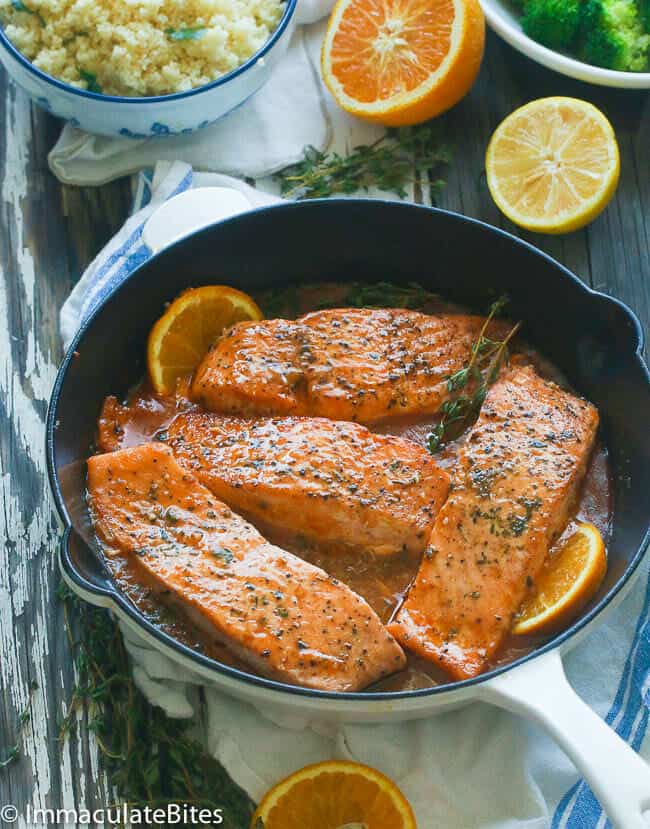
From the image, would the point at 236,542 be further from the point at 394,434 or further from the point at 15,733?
the point at 15,733

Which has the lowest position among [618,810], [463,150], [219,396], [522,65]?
[618,810]

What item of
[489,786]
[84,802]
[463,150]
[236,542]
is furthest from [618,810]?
[463,150]

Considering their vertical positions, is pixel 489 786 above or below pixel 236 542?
below

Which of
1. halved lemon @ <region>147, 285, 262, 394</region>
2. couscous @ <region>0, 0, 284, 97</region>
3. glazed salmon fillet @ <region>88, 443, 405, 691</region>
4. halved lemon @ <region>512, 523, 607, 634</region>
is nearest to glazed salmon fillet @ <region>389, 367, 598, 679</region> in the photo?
halved lemon @ <region>512, 523, 607, 634</region>

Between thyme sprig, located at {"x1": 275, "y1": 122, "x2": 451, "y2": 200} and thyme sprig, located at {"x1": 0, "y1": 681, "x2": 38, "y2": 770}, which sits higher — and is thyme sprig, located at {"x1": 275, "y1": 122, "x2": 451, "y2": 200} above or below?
above

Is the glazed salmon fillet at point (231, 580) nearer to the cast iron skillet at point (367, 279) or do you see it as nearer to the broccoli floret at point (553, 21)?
the cast iron skillet at point (367, 279)

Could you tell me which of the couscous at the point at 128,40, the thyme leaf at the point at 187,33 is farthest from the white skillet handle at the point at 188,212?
the thyme leaf at the point at 187,33

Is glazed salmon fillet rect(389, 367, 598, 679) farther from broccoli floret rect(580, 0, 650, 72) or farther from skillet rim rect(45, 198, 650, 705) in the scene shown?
broccoli floret rect(580, 0, 650, 72)
